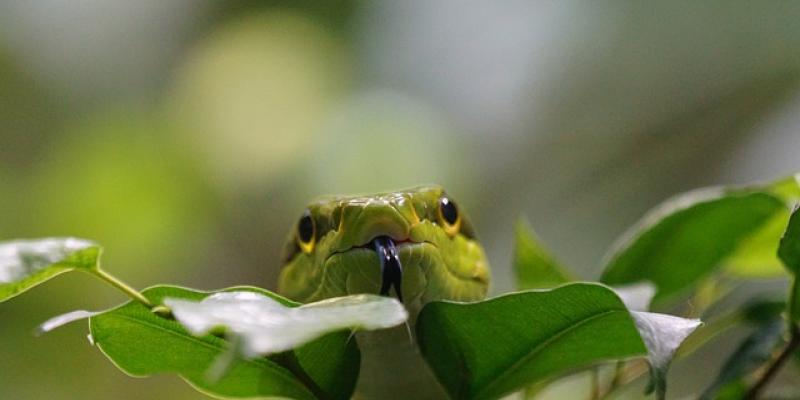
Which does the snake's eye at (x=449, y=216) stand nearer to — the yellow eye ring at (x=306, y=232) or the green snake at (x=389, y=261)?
the green snake at (x=389, y=261)

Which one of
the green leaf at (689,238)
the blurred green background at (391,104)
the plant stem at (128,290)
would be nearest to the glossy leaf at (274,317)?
the plant stem at (128,290)

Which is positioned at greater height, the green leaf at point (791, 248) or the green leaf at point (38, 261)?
the green leaf at point (38, 261)

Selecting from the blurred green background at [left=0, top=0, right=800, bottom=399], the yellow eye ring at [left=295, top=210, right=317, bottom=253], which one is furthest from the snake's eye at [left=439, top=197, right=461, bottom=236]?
the blurred green background at [left=0, top=0, right=800, bottom=399]

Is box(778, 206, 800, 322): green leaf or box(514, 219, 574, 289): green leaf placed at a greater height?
box(778, 206, 800, 322): green leaf

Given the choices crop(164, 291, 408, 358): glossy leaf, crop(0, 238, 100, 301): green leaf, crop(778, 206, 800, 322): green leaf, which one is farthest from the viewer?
crop(778, 206, 800, 322): green leaf

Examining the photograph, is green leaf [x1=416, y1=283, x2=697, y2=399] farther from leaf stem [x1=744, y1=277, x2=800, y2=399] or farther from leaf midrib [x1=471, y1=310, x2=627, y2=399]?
leaf stem [x1=744, y1=277, x2=800, y2=399]

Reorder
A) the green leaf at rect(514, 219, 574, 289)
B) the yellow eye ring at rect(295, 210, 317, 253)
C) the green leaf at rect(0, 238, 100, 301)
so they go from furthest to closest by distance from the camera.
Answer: the green leaf at rect(514, 219, 574, 289) → the yellow eye ring at rect(295, 210, 317, 253) → the green leaf at rect(0, 238, 100, 301)
